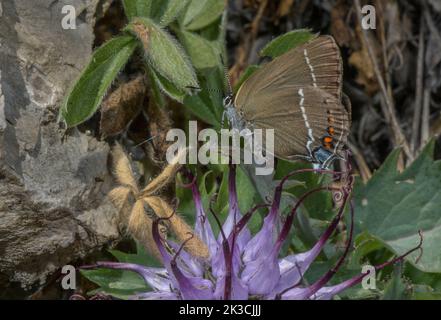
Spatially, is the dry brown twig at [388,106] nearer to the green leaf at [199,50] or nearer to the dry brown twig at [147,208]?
the green leaf at [199,50]

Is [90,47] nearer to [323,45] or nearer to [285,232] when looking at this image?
[323,45]

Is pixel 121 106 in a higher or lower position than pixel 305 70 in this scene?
lower

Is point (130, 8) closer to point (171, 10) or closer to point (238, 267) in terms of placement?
point (171, 10)

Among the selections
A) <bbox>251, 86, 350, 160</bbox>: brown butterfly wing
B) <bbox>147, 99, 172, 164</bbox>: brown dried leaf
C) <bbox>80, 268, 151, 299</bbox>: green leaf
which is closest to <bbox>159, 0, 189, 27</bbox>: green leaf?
<bbox>147, 99, 172, 164</bbox>: brown dried leaf

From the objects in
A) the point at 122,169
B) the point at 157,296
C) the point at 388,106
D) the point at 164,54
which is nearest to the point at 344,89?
the point at 388,106

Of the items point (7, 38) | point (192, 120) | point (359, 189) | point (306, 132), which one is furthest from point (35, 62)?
point (359, 189)
